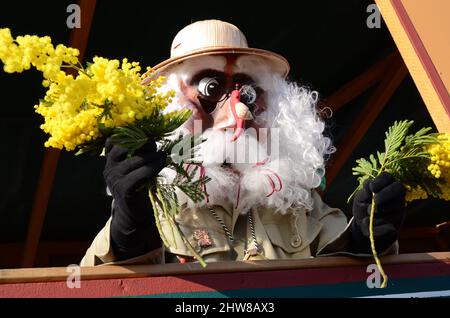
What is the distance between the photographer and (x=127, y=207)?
150cm

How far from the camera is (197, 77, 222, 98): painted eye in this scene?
2.04m

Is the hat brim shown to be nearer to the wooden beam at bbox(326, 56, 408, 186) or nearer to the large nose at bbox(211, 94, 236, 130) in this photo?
the large nose at bbox(211, 94, 236, 130)

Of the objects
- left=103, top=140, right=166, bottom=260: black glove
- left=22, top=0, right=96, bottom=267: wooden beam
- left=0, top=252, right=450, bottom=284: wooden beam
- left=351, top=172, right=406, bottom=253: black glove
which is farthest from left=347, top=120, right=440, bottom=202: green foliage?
left=22, top=0, right=96, bottom=267: wooden beam

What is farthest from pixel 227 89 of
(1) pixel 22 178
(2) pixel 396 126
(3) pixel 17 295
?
(1) pixel 22 178

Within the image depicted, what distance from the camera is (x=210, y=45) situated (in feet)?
6.75

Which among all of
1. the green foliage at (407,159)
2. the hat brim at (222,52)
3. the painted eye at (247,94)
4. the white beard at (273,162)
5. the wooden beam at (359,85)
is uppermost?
the wooden beam at (359,85)

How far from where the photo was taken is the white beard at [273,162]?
1.95 metres

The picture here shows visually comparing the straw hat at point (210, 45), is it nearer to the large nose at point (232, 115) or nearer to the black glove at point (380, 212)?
the large nose at point (232, 115)

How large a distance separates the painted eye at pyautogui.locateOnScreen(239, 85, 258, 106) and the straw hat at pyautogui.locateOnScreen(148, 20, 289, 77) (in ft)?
0.30

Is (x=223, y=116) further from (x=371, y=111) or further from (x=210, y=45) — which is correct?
(x=371, y=111)

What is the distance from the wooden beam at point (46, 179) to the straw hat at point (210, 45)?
590mm

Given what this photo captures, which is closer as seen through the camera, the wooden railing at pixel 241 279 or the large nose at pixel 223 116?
the wooden railing at pixel 241 279

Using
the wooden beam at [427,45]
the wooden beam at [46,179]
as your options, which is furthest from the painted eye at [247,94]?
→ the wooden beam at [46,179]

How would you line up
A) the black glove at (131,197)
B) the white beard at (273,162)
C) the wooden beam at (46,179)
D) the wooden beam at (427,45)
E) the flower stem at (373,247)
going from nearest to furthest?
the black glove at (131,197) < the flower stem at (373,247) < the wooden beam at (427,45) < the white beard at (273,162) < the wooden beam at (46,179)
